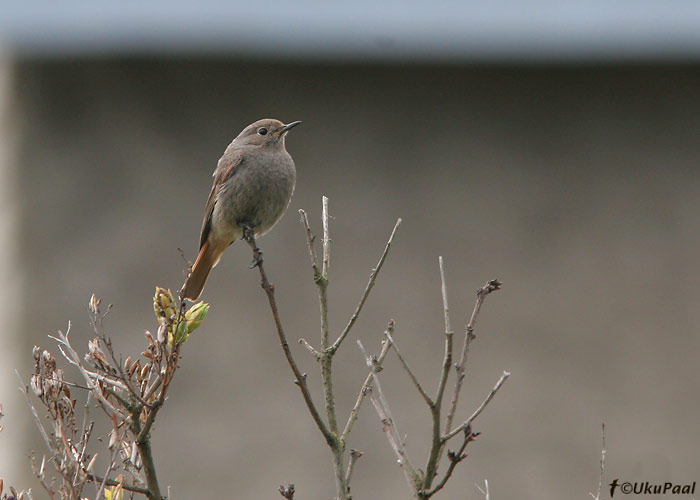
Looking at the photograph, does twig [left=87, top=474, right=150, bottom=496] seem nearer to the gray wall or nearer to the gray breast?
the gray breast

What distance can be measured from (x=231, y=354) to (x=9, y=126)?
7.13 ft

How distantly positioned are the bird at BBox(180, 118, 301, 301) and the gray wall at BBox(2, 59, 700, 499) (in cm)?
203

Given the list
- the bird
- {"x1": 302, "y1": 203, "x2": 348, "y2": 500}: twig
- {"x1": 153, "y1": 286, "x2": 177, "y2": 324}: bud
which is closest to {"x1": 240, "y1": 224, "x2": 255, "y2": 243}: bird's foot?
the bird

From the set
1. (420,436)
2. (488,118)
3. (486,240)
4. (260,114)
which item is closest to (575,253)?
(486,240)

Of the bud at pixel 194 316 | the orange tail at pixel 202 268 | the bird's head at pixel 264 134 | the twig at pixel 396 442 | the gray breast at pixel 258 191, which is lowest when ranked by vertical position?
the twig at pixel 396 442

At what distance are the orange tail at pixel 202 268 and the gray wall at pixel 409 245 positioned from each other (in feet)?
6.37

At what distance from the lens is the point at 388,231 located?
7.09 m

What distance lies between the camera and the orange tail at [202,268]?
4.78 m

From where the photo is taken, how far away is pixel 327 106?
23.2 ft

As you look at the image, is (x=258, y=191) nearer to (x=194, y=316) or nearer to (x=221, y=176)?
(x=221, y=176)

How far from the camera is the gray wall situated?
22.4ft

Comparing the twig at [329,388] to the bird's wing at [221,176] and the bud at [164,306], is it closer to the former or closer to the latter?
the bud at [164,306]

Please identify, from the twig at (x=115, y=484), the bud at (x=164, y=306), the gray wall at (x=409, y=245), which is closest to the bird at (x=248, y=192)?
the bud at (x=164, y=306)

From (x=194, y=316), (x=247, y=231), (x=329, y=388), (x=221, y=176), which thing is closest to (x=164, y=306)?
(x=194, y=316)
